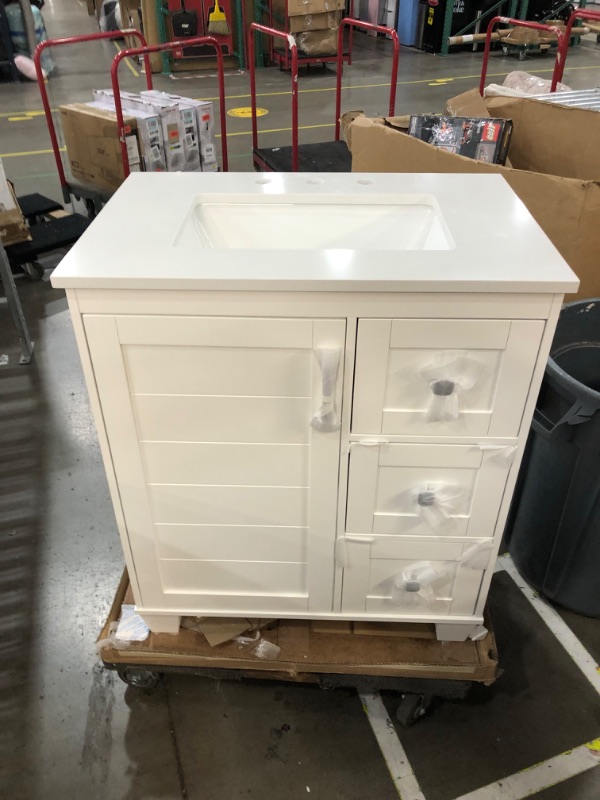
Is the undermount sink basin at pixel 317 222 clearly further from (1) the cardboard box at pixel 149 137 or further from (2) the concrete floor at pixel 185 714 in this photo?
(1) the cardboard box at pixel 149 137

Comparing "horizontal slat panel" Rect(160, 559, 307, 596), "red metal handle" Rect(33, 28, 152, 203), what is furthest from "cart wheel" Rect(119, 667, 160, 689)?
"red metal handle" Rect(33, 28, 152, 203)

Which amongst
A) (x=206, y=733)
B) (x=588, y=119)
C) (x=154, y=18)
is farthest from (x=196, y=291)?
(x=154, y=18)

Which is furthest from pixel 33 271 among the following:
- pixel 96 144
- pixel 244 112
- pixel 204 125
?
pixel 244 112

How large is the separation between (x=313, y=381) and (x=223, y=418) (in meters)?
0.19

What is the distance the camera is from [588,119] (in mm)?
2152

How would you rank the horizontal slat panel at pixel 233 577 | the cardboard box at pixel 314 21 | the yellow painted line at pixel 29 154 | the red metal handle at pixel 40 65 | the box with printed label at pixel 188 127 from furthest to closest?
the cardboard box at pixel 314 21 → the yellow painted line at pixel 29 154 → the box with printed label at pixel 188 127 → the red metal handle at pixel 40 65 → the horizontal slat panel at pixel 233 577

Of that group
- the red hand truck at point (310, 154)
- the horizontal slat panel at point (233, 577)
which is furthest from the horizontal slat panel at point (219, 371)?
the red hand truck at point (310, 154)

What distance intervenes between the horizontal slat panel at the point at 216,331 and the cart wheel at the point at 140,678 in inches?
34.3

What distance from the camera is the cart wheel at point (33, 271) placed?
344cm

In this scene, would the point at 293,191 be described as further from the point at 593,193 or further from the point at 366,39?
the point at 366,39

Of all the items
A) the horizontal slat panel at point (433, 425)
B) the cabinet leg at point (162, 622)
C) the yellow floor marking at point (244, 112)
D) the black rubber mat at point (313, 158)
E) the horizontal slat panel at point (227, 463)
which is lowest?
the yellow floor marking at point (244, 112)

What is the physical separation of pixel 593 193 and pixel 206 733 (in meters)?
1.85

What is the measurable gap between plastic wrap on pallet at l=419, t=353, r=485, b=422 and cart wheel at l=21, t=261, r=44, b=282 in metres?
3.00

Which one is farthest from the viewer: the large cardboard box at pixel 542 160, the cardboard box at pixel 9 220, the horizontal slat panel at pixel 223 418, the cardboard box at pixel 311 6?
the cardboard box at pixel 311 6
